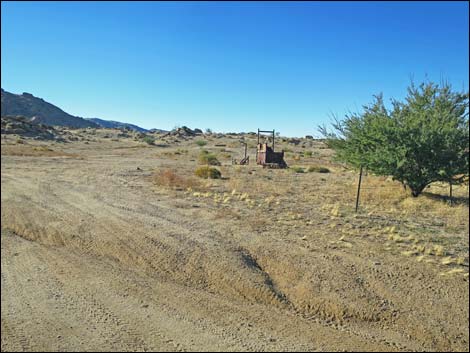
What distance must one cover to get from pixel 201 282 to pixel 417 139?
9048 mm

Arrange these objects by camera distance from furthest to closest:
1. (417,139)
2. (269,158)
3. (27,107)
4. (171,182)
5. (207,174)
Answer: (269,158), (207,174), (171,182), (417,139), (27,107)

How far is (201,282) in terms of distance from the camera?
17.7 feet

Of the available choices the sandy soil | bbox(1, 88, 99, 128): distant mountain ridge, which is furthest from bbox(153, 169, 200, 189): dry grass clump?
bbox(1, 88, 99, 128): distant mountain ridge

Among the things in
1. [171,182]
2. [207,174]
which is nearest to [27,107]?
[171,182]

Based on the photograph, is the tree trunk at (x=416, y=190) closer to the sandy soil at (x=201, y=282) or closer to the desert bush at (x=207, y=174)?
the sandy soil at (x=201, y=282)

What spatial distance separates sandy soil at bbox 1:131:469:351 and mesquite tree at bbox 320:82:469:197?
12.5ft

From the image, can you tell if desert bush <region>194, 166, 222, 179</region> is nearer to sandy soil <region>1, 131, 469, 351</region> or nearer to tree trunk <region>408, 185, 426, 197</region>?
tree trunk <region>408, 185, 426, 197</region>

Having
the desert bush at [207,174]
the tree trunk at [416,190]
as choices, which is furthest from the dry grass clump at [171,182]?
the tree trunk at [416,190]

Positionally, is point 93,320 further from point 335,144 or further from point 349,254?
point 335,144

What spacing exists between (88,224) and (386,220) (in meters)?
7.27

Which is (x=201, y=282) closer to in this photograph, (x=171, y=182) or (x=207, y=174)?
(x=171, y=182)

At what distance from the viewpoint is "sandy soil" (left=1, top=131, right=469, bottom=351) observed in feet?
12.1

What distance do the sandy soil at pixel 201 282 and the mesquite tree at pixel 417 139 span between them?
3.81m

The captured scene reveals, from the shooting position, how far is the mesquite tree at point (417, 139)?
37.0ft
